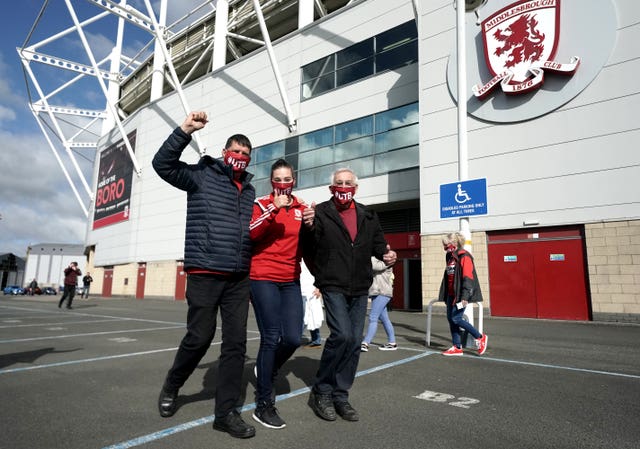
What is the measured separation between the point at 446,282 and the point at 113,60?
44.3 meters

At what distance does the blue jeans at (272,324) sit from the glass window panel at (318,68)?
18.6 meters

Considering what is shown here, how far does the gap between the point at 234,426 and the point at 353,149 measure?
16514mm

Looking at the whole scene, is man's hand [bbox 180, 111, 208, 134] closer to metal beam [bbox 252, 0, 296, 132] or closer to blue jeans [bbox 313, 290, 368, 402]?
blue jeans [bbox 313, 290, 368, 402]

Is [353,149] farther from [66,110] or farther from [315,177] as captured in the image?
[66,110]

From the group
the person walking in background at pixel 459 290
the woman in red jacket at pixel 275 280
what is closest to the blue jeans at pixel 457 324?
the person walking in background at pixel 459 290

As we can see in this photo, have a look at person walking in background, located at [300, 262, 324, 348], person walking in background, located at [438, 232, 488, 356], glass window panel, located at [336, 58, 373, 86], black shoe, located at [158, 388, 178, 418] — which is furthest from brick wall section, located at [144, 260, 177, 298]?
black shoe, located at [158, 388, 178, 418]

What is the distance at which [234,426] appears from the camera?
2588 millimetres

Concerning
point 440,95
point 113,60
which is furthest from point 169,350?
point 113,60

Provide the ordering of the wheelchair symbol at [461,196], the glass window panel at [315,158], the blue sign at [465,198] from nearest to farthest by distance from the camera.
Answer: the blue sign at [465,198], the wheelchair symbol at [461,196], the glass window panel at [315,158]

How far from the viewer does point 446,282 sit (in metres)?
5.98

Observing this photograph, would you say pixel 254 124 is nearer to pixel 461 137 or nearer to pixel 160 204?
pixel 160 204

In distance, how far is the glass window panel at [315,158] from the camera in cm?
1923

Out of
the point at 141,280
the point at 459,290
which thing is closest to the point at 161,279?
the point at 141,280

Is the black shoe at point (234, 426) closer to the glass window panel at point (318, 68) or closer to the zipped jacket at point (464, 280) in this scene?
the zipped jacket at point (464, 280)
